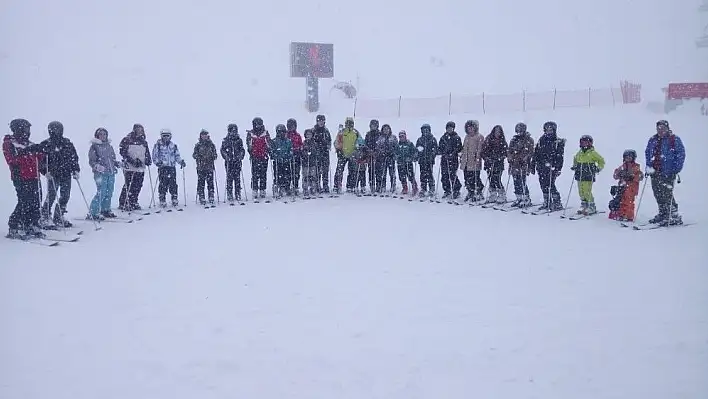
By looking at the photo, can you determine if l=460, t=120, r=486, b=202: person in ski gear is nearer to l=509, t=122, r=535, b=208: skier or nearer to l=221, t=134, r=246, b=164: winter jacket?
l=509, t=122, r=535, b=208: skier

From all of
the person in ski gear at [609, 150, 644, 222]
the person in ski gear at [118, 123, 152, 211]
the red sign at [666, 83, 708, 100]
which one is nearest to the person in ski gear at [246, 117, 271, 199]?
the person in ski gear at [118, 123, 152, 211]

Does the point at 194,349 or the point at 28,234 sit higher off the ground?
the point at 28,234

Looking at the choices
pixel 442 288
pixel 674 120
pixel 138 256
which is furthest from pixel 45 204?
pixel 674 120

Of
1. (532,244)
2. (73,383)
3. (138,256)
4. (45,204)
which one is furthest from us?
(45,204)

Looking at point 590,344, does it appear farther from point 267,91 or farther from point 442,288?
point 267,91

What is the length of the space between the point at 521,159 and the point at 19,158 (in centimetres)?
916

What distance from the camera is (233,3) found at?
68938mm

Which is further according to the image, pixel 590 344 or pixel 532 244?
pixel 532 244

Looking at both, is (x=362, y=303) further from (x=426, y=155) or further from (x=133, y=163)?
(x=426, y=155)

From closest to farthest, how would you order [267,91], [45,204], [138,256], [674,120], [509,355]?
[509,355]
[138,256]
[45,204]
[674,120]
[267,91]

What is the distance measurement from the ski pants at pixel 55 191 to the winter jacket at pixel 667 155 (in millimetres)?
10159

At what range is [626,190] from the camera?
10.6 meters

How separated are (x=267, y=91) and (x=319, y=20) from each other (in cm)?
3067

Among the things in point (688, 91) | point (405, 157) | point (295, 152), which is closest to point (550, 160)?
point (405, 157)
